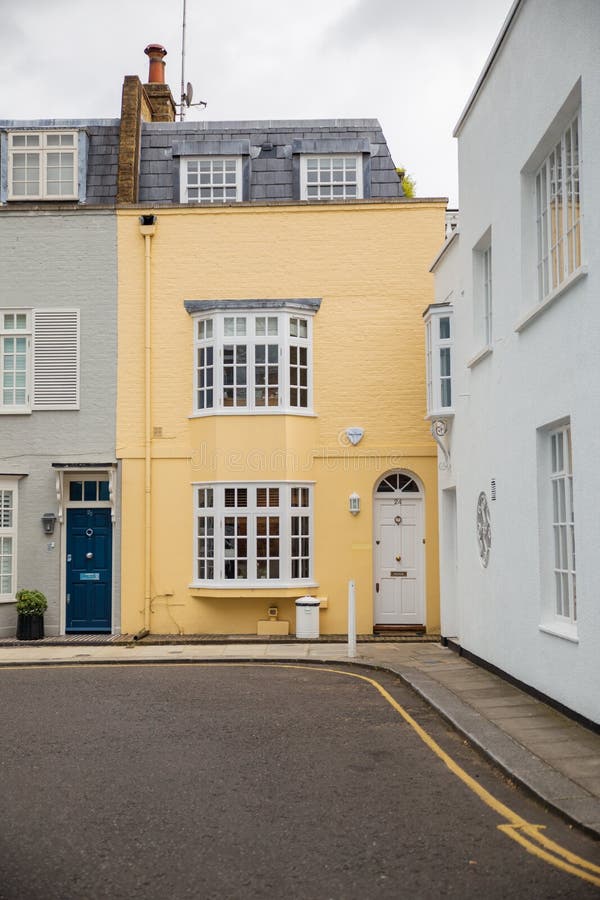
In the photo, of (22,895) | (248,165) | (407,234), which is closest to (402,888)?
(22,895)

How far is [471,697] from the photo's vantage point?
37.0 feet

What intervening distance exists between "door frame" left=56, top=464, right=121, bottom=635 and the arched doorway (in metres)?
4.88

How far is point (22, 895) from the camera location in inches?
208

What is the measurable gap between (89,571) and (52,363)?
4016 mm

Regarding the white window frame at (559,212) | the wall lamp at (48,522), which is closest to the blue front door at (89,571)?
the wall lamp at (48,522)

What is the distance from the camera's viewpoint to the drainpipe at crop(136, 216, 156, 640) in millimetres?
19312

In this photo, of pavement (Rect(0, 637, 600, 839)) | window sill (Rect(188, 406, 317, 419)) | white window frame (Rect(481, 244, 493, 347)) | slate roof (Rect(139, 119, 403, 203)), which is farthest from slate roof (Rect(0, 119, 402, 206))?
pavement (Rect(0, 637, 600, 839))

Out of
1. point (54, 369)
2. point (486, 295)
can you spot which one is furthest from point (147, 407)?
point (486, 295)

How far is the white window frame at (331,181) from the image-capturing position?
68.0 feet

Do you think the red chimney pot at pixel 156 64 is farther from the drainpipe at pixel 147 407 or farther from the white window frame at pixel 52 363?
the white window frame at pixel 52 363

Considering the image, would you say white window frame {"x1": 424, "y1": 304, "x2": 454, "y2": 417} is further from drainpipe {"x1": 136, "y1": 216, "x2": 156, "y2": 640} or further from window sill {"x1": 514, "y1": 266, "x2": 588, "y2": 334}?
drainpipe {"x1": 136, "y1": 216, "x2": 156, "y2": 640}

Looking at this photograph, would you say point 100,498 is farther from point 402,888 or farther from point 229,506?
point 402,888

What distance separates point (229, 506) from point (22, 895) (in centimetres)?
1400

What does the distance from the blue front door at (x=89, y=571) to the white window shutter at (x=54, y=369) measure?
7.34 ft
